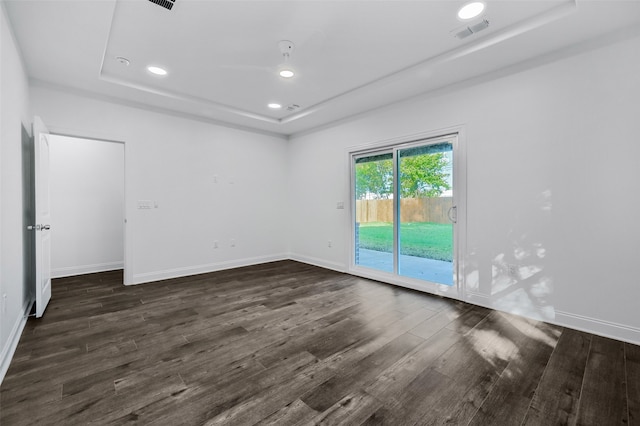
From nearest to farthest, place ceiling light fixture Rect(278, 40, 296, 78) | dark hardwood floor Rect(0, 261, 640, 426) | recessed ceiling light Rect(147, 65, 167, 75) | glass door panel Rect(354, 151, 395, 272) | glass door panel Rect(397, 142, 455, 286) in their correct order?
dark hardwood floor Rect(0, 261, 640, 426) → ceiling light fixture Rect(278, 40, 296, 78) → recessed ceiling light Rect(147, 65, 167, 75) → glass door panel Rect(397, 142, 455, 286) → glass door panel Rect(354, 151, 395, 272)

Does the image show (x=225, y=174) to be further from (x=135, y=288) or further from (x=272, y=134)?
(x=135, y=288)

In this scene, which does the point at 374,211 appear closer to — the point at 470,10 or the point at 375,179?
the point at 375,179

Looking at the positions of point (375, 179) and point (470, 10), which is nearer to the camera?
point (470, 10)

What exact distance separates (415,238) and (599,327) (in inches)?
78.4

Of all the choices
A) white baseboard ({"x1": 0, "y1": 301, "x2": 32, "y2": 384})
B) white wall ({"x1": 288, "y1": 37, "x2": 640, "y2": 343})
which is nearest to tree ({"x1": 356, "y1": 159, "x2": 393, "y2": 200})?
white wall ({"x1": 288, "y1": 37, "x2": 640, "y2": 343})

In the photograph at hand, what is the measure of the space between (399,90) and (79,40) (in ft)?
11.1

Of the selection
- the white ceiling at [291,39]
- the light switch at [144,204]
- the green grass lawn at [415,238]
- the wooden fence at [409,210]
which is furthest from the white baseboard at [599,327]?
the light switch at [144,204]

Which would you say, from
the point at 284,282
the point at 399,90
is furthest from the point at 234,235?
the point at 399,90

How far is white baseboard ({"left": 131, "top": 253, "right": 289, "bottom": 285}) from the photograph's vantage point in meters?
4.28

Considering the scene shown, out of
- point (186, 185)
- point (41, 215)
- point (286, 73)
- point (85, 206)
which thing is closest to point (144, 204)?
point (186, 185)

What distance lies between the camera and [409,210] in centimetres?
409

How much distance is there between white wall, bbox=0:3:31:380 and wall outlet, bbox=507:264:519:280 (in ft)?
14.1

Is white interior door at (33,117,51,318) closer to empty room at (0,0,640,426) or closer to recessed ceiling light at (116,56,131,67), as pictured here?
empty room at (0,0,640,426)

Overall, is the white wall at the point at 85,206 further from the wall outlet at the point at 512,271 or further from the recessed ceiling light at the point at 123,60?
the wall outlet at the point at 512,271
